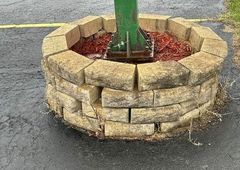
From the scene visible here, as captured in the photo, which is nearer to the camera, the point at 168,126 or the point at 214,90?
the point at 168,126

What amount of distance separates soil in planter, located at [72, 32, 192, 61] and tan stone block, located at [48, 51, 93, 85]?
0.79 m

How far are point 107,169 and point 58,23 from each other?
449 centimetres

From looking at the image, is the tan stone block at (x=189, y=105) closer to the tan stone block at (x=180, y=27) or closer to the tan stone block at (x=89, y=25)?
the tan stone block at (x=180, y=27)

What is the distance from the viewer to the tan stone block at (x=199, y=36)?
511 cm

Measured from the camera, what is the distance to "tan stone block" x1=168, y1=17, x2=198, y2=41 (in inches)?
215

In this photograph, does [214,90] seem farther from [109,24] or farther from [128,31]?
[109,24]

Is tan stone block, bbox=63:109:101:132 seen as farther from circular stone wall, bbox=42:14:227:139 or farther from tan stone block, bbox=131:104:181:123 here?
tan stone block, bbox=131:104:181:123

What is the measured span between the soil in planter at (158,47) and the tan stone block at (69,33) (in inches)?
4.2

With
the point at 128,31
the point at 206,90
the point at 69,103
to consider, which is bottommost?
the point at 69,103

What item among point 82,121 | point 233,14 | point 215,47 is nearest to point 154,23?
point 215,47

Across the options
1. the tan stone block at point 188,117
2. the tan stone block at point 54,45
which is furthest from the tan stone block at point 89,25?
the tan stone block at point 188,117

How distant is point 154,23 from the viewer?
574cm

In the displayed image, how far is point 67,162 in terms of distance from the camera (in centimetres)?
423

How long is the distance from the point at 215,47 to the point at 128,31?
106 cm
